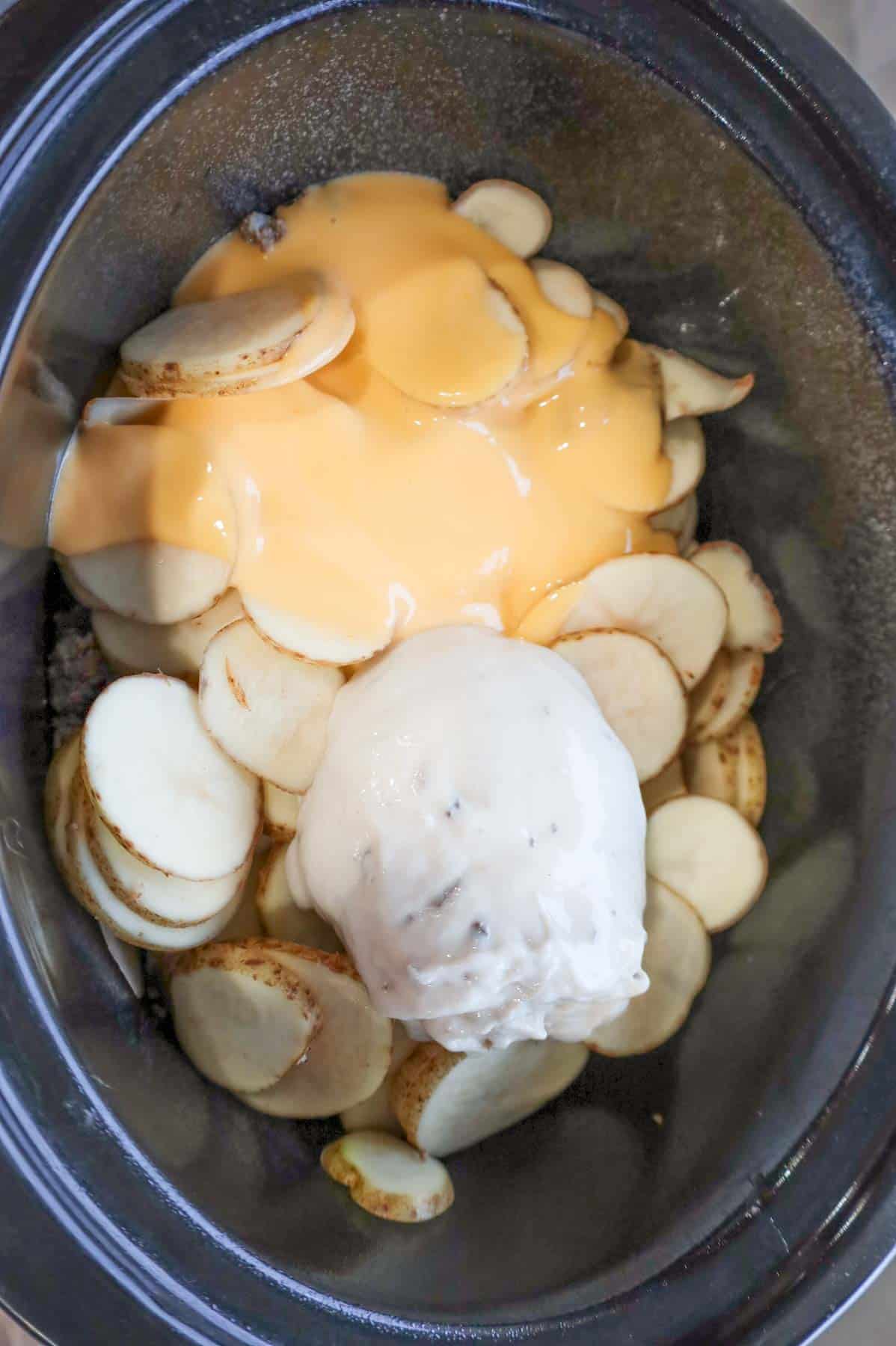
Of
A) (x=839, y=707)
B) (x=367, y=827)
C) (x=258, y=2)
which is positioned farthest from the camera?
(x=839, y=707)

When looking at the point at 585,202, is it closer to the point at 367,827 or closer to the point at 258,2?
the point at 258,2

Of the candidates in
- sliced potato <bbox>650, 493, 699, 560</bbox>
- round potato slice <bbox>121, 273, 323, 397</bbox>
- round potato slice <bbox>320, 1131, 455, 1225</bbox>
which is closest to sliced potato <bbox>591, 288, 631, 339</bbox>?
sliced potato <bbox>650, 493, 699, 560</bbox>

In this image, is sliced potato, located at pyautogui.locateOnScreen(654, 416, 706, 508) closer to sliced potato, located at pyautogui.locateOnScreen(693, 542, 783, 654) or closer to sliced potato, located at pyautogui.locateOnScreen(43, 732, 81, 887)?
→ sliced potato, located at pyautogui.locateOnScreen(693, 542, 783, 654)

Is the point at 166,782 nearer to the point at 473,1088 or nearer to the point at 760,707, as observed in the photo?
the point at 473,1088

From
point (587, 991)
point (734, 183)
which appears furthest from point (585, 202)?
point (587, 991)

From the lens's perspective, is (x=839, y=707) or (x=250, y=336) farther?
(x=839, y=707)

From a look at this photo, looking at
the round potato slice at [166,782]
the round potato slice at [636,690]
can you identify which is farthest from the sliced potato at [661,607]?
the round potato slice at [166,782]
